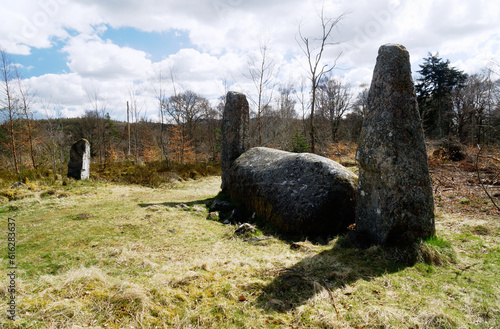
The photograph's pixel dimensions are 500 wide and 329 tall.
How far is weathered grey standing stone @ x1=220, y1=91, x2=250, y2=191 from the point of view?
9.05m

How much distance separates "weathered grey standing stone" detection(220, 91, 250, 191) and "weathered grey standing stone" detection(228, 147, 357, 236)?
94.4 inches

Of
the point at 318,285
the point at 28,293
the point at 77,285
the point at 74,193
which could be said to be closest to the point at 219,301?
the point at 318,285

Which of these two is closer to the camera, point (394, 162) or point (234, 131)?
point (394, 162)

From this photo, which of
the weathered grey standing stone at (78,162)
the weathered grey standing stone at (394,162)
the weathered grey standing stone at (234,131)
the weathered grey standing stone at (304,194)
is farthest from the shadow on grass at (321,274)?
the weathered grey standing stone at (78,162)

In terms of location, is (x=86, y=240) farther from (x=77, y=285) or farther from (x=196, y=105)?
(x=196, y=105)

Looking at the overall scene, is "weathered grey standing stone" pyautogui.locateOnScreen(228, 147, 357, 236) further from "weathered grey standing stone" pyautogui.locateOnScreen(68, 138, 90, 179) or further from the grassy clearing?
"weathered grey standing stone" pyautogui.locateOnScreen(68, 138, 90, 179)

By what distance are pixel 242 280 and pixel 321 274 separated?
103 cm

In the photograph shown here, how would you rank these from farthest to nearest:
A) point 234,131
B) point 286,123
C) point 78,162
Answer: point 286,123, point 78,162, point 234,131

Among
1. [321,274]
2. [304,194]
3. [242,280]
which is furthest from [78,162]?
[321,274]

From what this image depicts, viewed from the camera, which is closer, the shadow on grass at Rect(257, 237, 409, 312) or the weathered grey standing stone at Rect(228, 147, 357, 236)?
the shadow on grass at Rect(257, 237, 409, 312)

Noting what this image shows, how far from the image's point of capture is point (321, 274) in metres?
3.22

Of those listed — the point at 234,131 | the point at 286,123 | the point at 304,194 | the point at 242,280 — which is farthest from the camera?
the point at 286,123

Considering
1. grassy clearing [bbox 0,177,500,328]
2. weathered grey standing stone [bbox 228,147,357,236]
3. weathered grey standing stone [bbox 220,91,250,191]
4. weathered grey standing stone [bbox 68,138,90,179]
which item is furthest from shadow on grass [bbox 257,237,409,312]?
weathered grey standing stone [bbox 68,138,90,179]

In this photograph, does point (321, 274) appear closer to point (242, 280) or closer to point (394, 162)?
point (242, 280)
